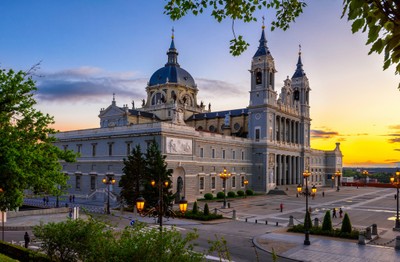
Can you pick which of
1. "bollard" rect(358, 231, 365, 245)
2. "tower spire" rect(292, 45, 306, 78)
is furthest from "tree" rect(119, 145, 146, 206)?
"tower spire" rect(292, 45, 306, 78)

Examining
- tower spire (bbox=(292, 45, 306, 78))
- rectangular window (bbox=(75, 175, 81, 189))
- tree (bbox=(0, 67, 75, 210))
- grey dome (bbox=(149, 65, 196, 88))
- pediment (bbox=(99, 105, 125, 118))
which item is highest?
tower spire (bbox=(292, 45, 306, 78))

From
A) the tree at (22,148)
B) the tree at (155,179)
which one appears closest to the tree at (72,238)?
the tree at (22,148)

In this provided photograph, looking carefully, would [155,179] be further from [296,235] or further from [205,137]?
[205,137]

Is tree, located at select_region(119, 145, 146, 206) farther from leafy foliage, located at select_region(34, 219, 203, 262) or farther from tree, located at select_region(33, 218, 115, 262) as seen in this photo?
tree, located at select_region(33, 218, 115, 262)

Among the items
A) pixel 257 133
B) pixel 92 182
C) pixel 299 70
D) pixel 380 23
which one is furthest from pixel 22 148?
pixel 299 70

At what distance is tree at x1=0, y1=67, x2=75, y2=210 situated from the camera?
19094 mm

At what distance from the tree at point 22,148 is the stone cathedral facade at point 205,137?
29551 mm

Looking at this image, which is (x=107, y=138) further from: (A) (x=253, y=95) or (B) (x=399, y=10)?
(B) (x=399, y=10)

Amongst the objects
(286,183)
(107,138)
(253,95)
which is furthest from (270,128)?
(107,138)

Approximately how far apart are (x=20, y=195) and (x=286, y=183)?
71997 mm

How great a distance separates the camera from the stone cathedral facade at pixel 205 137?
54688mm

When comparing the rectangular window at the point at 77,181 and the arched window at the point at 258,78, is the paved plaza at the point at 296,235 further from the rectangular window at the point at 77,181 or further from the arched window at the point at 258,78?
the arched window at the point at 258,78

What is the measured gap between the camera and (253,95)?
7556cm

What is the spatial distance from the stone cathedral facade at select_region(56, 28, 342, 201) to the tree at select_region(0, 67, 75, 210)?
29.6 m
